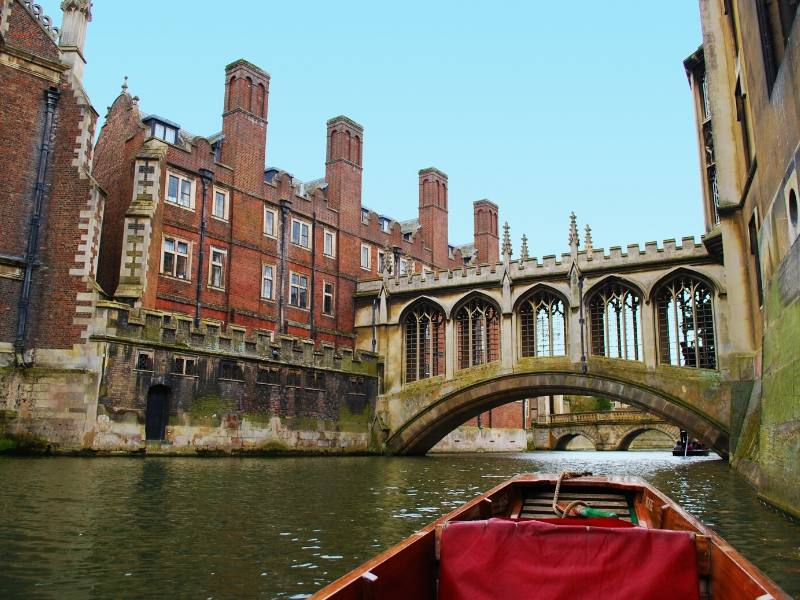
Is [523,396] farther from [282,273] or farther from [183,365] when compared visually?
[183,365]

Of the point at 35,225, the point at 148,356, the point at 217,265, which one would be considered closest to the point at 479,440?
the point at 217,265

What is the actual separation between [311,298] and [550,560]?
31.0 meters

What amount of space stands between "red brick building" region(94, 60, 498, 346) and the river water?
13563 millimetres

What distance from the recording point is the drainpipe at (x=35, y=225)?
76.0ft

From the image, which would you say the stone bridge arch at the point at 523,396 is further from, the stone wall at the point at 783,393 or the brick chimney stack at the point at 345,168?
the stone wall at the point at 783,393

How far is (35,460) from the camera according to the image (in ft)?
64.2

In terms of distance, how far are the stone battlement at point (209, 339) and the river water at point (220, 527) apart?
297 inches

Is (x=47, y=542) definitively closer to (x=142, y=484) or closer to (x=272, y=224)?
(x=142, y=484)

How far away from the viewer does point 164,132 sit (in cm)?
3125

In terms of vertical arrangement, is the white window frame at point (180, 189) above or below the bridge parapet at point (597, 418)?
above

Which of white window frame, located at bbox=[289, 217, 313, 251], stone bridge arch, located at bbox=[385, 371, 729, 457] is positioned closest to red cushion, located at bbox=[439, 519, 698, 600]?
stone bridge arch, located at bbox=[385, 371, 729, 457]

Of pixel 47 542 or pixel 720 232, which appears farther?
pixel 720 232

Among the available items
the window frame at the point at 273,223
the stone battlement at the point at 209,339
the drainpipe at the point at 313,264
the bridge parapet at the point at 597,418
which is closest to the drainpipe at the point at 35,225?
the stone battlement at the point at 209,339

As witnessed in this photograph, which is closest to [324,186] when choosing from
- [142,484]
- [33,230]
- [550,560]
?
[33,230]
